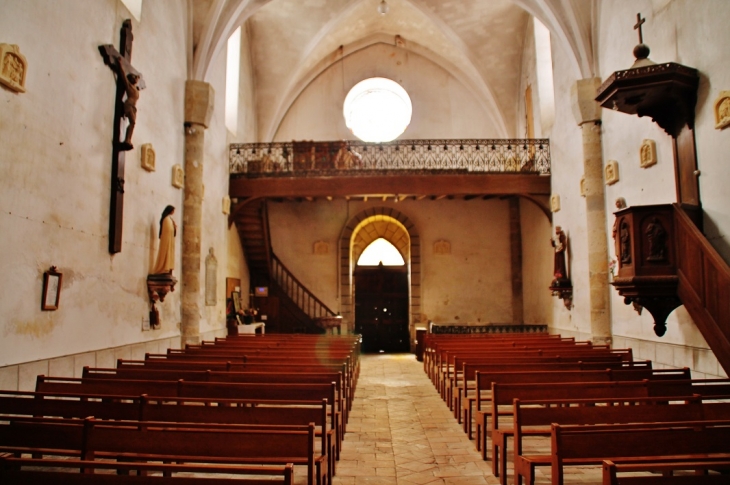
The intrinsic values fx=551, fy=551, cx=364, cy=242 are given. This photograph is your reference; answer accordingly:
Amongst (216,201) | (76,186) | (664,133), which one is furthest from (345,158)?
(76,186)

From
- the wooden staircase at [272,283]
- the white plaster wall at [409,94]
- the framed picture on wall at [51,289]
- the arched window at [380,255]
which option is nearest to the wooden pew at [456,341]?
the wooden staircase at [272,283]

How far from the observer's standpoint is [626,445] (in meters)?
2.97

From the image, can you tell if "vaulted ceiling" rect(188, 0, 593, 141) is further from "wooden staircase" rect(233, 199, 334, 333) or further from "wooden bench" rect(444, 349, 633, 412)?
"wooden bench" rect(444, 349, 633, 412)

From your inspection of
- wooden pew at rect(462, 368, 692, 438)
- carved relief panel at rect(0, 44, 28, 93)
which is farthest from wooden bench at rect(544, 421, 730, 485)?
carved relief panel at rect(0, 44, 28, 93)

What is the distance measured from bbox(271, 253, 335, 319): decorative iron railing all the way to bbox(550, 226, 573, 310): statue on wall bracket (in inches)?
247

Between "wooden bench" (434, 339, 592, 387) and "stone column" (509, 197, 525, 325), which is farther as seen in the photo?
"stone column" (509, 197, 525, 325)

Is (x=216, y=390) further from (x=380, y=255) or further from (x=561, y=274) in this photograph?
(x=380, y=255)

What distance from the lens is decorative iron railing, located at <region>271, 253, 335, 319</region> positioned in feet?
50.2

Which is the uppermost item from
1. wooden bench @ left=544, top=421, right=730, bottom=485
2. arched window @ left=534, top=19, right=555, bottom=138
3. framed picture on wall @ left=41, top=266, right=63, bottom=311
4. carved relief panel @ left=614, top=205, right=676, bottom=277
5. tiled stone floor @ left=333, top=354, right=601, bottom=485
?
arched window @ left=534, top=19, right=555, bottom=138

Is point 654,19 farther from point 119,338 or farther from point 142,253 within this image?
point 119,338

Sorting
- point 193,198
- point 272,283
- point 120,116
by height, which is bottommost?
point 272,283

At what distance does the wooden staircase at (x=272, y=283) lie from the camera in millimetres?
14344

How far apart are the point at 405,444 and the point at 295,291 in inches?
414

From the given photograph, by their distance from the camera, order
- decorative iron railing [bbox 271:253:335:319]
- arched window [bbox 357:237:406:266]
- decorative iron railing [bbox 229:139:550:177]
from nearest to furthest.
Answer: decorative iron railing [bbox 229:139:550:177]
decorative iron railing [bbox 271:253:335:319]
arched window [bbox 357:237:406:266]
